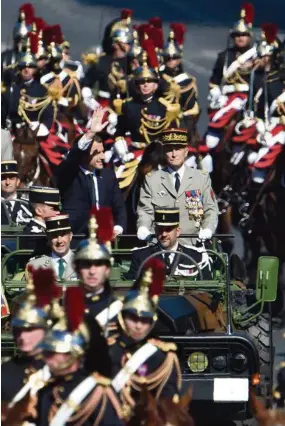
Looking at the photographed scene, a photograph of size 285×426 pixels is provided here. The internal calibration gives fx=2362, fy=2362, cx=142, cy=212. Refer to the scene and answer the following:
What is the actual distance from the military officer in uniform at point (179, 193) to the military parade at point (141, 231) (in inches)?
0.6

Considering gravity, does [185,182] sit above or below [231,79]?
below

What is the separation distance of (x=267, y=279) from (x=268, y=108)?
925 cm

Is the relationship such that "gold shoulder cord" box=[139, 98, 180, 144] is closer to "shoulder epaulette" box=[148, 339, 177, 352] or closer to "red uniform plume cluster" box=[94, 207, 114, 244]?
"red uniform plume cluster" box=[94, 207, 114, 244]

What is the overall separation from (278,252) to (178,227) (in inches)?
268

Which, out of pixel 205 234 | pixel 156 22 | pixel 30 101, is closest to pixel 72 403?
pixel 205 234

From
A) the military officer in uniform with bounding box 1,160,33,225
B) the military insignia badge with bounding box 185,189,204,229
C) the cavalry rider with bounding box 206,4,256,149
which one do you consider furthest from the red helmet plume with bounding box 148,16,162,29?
the military insignia badge with bounding box 185,189,204,229

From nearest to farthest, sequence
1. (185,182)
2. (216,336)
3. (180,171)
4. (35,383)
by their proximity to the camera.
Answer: (35,383) → (216,336) → (185,182) → (180,171)

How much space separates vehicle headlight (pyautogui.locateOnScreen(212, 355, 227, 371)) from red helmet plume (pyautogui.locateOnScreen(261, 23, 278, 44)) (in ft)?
36.7

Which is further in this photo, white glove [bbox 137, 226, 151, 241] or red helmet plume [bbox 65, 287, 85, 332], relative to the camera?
white glove [bbox 137, 226, 151, 241]

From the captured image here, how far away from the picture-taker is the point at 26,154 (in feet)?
78.3

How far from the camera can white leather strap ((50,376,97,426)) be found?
12242 millimetres

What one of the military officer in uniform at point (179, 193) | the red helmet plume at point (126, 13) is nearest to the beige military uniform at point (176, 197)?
the military officer in uniform at point (179, 193)

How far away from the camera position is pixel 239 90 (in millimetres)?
26422

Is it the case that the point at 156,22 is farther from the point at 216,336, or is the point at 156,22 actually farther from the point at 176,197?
the point at 216,336
